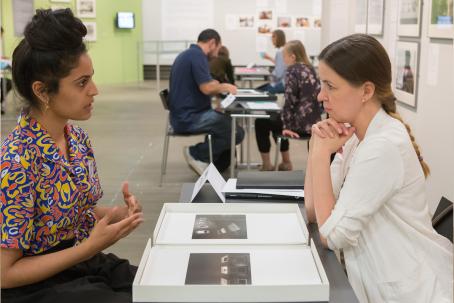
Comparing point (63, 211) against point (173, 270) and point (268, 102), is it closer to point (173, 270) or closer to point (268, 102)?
point (173, 270)

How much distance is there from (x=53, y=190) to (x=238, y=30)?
12.4 m

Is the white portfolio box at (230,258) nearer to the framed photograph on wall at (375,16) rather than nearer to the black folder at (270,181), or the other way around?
the black folder at (270,181)

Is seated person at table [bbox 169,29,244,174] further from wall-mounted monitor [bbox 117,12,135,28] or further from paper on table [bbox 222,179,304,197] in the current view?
wall-mounted monitor [bbox 117,12,135,28]

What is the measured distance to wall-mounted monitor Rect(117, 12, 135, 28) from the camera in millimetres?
12938

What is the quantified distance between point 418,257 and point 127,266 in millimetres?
808

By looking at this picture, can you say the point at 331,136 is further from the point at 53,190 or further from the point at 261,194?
the point at 53,190

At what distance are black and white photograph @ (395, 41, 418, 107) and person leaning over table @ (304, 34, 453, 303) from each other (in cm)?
214

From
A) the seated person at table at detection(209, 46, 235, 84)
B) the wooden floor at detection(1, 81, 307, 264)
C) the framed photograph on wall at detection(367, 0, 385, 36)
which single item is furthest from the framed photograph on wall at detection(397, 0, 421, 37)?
the seated person at table at detection(209, 46, 235, 84)

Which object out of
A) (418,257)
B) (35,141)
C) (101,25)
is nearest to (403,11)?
(418,257)

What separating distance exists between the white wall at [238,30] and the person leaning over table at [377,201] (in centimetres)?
1187

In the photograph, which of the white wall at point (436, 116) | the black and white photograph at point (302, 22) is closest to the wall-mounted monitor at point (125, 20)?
the black and white photograph at point (302, 22)

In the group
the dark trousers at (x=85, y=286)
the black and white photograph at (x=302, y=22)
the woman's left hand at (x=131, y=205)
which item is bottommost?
the dark trousers at (x=85, y=286)

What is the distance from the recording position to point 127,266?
168 cm

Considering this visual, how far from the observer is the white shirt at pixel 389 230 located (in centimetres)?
142
